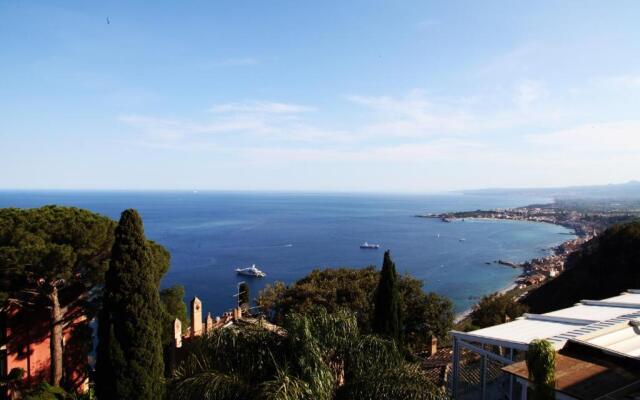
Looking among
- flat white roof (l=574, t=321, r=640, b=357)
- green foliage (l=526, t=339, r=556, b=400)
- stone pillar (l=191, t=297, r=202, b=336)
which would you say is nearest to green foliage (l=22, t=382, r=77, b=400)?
stone pillar (l=191, t=297, r=202, b=336)

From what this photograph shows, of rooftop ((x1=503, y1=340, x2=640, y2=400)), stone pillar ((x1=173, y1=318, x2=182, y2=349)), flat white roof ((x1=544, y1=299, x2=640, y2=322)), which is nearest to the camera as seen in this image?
rooftop ((x1=503, y1=340, x2=640, y2=400))

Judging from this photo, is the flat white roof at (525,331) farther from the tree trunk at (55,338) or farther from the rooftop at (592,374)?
the tree trunk at (55,338)

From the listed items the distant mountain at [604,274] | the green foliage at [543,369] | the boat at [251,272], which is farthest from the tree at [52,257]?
the boat at [251,272]

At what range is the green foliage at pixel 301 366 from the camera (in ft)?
15.7

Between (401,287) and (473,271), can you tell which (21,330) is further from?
(473,271)

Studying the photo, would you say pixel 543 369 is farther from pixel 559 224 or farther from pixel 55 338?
pixel 559 224

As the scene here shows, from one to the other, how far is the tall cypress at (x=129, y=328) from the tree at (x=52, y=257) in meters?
2.96

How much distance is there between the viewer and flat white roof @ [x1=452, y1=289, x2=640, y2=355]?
19.7 ft

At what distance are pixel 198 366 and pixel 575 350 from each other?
196 inches

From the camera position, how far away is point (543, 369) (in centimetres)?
450

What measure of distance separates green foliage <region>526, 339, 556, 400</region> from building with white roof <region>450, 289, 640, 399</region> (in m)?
1.33

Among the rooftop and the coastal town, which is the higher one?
the rooftop

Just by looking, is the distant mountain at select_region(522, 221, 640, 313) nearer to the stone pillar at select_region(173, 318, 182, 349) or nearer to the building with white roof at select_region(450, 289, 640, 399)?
the building with white roof at select_region(450, 289, 640, 399)

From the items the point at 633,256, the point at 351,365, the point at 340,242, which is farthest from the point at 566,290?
the point at 340,242
